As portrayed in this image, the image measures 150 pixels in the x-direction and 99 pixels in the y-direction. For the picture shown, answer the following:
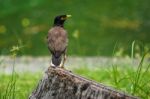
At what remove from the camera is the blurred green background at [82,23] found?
54.7ft

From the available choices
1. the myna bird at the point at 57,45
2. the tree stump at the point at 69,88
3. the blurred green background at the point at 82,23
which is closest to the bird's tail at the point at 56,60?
the myna bird at the point at 57,45

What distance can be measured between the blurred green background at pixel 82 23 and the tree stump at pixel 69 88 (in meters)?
8.90

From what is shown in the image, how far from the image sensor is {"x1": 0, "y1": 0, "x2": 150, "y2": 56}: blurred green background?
16688mm

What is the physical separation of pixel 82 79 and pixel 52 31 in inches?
50.7

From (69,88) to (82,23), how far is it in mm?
11714

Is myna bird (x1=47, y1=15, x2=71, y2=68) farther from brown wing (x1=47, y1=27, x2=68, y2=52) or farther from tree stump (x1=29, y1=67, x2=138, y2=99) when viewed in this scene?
tree stump (x1=29, y1=67, x2=138, y2=99)

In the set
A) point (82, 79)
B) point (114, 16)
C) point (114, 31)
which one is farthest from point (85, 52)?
point (82, 79)

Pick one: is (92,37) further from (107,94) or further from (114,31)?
(107,94)

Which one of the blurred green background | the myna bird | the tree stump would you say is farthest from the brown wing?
the blurred green background

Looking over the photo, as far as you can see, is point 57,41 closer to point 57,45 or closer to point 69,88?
point 57,45

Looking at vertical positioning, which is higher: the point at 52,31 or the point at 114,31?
the point at 52,31

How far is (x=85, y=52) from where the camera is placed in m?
16.0

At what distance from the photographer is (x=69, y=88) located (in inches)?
261

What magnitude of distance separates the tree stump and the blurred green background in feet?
29.2
